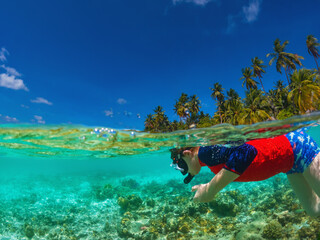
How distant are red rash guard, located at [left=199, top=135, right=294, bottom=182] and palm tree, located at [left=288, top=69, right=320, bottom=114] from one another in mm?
33519

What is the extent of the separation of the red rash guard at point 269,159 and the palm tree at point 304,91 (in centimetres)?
3352

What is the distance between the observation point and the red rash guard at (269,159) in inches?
86.6

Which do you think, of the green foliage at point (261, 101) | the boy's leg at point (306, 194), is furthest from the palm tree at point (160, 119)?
the boy's leg at point (306, 194)

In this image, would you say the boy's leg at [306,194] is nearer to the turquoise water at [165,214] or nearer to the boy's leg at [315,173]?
the boy's leg at [315,173]

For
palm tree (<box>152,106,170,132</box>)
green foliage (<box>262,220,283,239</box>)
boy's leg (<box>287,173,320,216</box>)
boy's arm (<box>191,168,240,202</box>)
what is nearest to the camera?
boy's arm (<box>191,168,240,202</box>)

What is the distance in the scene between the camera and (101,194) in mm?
12812

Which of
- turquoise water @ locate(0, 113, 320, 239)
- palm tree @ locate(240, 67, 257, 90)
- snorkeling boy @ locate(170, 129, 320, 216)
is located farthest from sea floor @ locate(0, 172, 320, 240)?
palm tree @ locate(240, 67, 257, 90)

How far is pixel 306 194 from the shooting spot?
2.81 meters

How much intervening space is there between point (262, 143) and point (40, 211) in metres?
12.3

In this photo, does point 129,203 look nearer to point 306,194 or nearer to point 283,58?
point 306,194

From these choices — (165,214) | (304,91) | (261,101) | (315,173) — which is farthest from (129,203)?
(261,101)

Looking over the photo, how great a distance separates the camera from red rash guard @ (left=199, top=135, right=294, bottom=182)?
2.20 m

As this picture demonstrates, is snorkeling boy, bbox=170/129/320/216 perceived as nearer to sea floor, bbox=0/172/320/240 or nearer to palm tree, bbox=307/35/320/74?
sea floor, bbox=0/172/320/240

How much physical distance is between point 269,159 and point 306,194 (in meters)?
1.27
